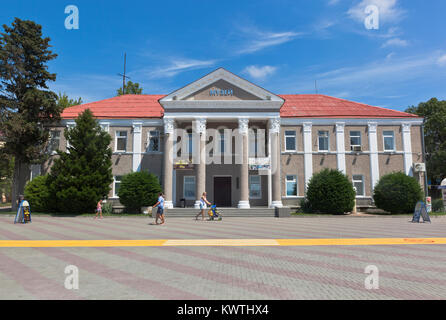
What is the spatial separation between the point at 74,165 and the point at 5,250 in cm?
1541

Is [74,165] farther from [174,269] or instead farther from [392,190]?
[392,190]

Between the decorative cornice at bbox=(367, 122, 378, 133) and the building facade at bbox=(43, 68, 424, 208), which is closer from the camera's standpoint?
the building facade at bbox=(43, 68, 424, 208)

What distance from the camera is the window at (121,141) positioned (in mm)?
28961

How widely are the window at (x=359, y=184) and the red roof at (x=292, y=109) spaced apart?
5.83 metres

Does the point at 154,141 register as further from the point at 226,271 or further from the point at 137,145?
the point at 226,271

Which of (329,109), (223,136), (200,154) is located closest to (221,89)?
(223,136)

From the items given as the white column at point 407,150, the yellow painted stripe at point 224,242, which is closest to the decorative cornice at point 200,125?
the yellow painted stripe at point 224,242

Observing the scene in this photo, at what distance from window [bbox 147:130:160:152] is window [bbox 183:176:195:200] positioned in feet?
13.1

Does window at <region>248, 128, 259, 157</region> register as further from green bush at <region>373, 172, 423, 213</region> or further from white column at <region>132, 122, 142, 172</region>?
green bush at <region>373, 172, 423, 213</region>

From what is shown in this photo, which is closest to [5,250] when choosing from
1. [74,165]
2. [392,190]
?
[74,165]

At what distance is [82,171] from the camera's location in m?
23.8

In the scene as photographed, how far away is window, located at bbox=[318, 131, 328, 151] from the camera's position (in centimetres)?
2884

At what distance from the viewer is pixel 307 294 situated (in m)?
5.15

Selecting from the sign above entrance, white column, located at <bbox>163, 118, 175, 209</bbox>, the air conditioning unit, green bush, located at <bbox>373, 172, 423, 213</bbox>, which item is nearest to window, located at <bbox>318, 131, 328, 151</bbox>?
green bush, located at <bbox>373, 172, 423, 213</bbox>
